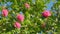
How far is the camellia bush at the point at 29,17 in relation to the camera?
15.7 feet

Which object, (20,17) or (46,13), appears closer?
(20,17)

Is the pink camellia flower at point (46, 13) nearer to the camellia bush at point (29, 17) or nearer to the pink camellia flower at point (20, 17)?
the camellia bush at point (29, 17)

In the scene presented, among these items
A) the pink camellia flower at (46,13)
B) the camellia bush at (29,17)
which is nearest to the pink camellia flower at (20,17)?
the camellia bush at (29,17)

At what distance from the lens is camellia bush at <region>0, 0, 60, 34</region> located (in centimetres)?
480

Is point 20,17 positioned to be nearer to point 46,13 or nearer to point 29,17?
point 29,17

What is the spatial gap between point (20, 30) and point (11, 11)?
48cm

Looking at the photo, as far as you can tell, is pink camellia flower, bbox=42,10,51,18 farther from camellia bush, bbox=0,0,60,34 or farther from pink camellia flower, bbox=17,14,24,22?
pink camellia flower, bbox=17,14,24,22

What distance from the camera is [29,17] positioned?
4910 millimetres

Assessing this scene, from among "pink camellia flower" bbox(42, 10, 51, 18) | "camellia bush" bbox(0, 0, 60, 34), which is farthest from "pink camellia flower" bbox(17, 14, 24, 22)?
"pink camellia flower" bbox(42, 10, 51, 18)

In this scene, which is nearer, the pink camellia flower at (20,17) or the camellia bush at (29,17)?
the pink camellia flower at (20,17)

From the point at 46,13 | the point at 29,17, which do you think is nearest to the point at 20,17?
the point at 29,17

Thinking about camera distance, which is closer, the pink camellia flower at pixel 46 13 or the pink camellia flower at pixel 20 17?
the pink camellia flower at pixel 20 17

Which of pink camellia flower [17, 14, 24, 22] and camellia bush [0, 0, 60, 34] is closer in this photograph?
pink camellia flower [17, 14, 24, 22]

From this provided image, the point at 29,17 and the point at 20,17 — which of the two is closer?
the point at 20,17
